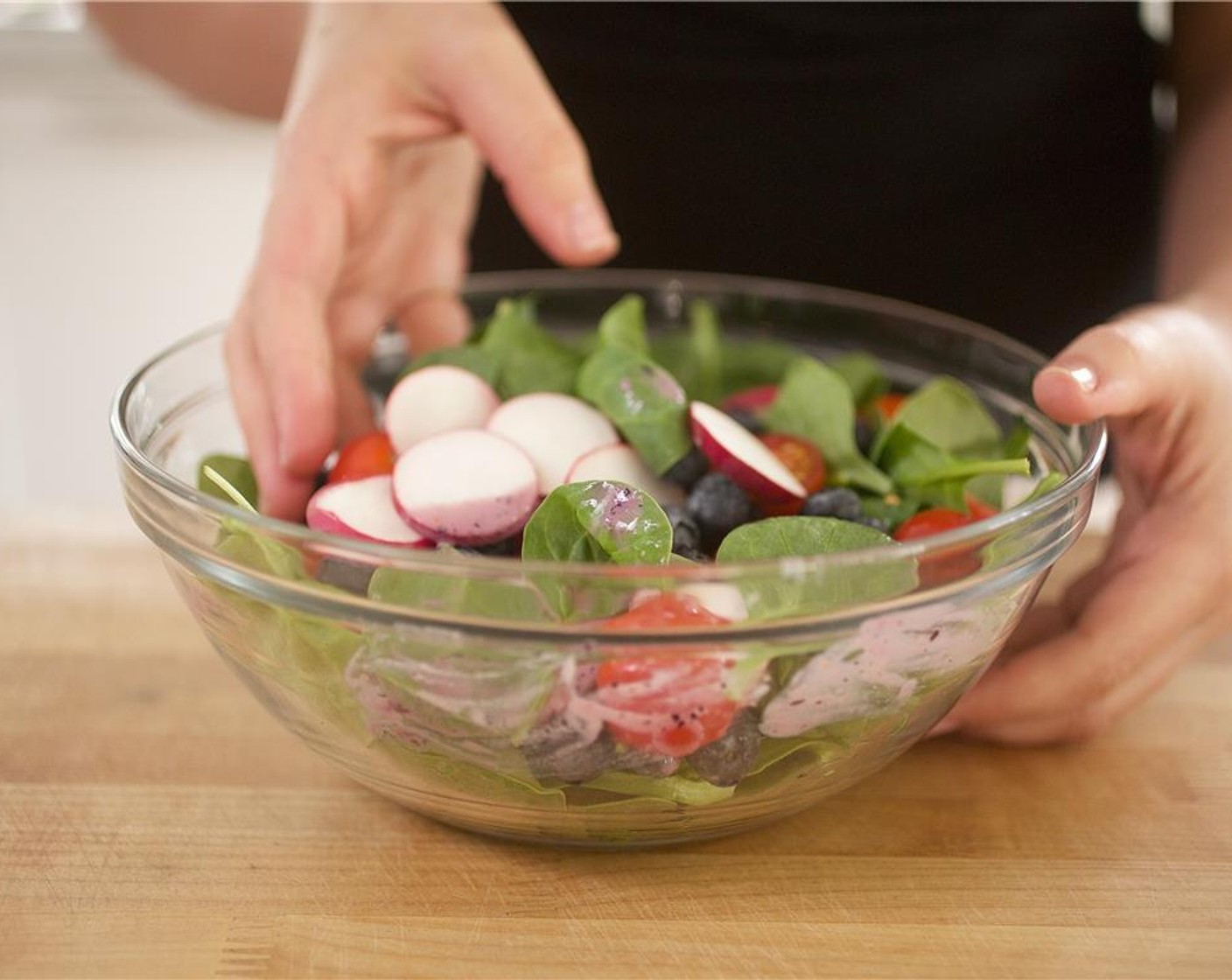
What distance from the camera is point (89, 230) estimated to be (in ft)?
8.25

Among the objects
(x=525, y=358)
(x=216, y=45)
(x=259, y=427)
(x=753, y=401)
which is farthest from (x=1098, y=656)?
(x=216, y=45)

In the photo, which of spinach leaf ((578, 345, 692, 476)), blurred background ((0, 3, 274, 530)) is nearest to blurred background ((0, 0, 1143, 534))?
blurred background ((0, 3, 274, 530))

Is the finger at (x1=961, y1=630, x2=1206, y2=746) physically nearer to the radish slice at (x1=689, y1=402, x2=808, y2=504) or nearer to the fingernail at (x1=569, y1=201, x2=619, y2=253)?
the radish slice at (x1=689, y1=402, x2=808, y2=504)

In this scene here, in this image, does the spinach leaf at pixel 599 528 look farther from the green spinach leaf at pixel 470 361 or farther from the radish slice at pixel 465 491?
the green spinach leaf at pixel 470 361

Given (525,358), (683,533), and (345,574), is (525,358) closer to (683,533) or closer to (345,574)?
(683,533)

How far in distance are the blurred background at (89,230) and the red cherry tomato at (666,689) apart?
6.80 ft

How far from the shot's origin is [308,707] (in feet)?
2.13

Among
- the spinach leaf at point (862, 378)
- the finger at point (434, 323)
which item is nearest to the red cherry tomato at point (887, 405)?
the spinach leaf at point (862, 378)

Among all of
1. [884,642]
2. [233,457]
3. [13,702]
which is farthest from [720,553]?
[13,702]

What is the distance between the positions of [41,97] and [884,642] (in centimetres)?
233

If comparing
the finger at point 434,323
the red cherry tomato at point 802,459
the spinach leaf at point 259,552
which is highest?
the spinach leaf at point 259,552

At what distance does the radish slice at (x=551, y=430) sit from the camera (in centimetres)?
77

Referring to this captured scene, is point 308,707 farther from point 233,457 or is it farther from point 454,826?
point 233,457

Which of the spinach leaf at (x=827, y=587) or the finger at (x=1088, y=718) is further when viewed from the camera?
the finger at (x=1088, y=718)
